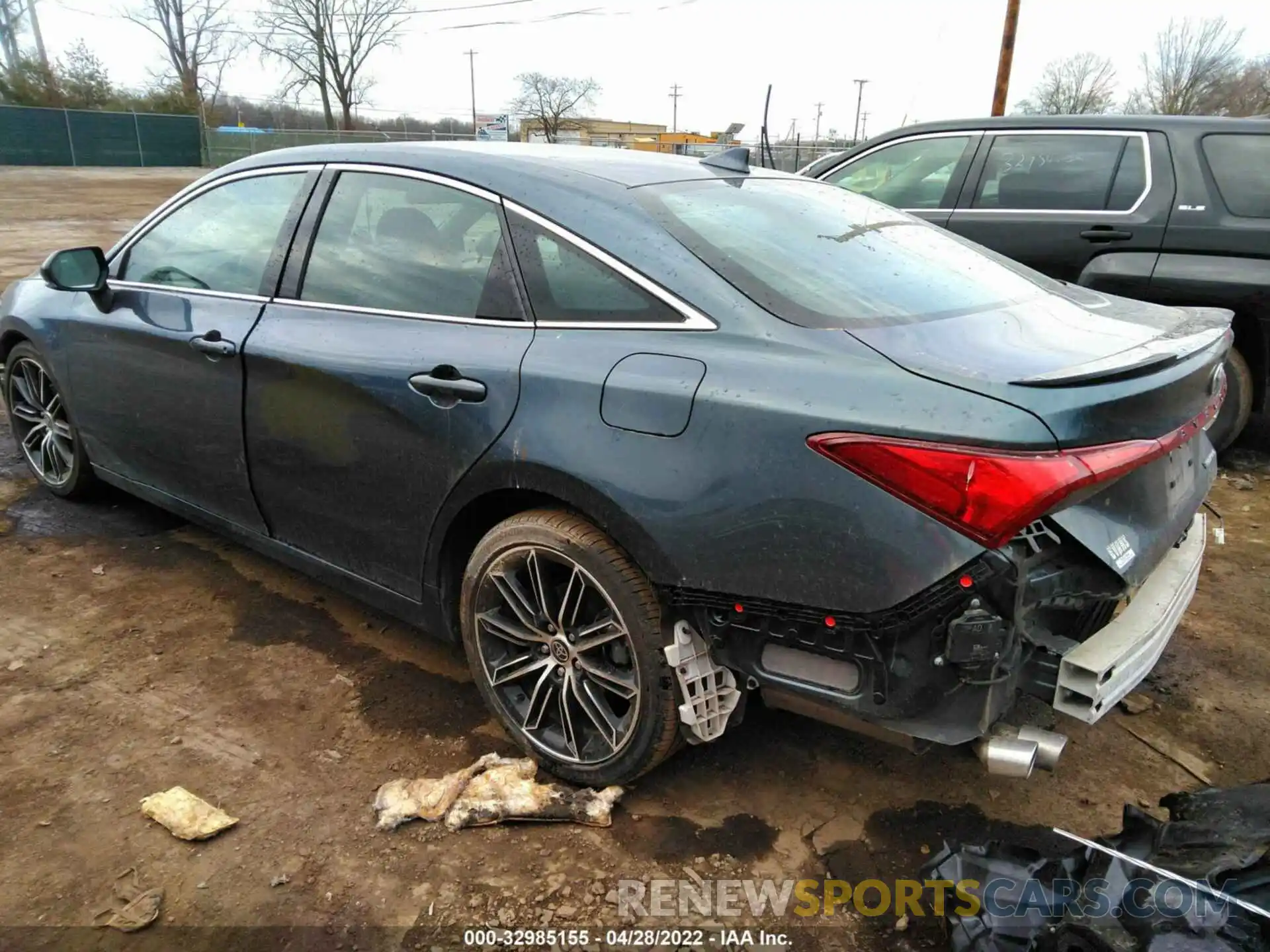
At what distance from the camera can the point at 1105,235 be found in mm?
5094

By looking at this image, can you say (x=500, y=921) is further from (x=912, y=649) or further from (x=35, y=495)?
(x=35, y=495)

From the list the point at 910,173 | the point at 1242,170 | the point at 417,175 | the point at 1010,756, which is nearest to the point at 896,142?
the point at 910,173

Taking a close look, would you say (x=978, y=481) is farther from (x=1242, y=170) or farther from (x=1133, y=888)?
(x=1242, y=170)

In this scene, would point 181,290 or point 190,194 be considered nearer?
point 181,290

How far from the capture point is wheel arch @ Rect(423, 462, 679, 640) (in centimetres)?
216

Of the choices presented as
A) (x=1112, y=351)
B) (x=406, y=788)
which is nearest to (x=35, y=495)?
(x=406, y=788)

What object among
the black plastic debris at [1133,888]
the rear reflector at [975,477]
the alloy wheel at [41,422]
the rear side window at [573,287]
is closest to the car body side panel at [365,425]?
the rear side window at [573,287]

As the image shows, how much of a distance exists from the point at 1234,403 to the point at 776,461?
4.32m

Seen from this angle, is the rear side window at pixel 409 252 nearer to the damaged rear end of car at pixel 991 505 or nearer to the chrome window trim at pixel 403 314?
the chrome window trim at pixel 403 314

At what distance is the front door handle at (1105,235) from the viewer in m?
5.05

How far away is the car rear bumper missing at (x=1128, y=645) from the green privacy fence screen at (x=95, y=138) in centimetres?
4354

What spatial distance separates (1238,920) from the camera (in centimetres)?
159

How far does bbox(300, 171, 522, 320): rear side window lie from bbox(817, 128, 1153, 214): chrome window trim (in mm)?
3131

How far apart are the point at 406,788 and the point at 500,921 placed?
548 mm
